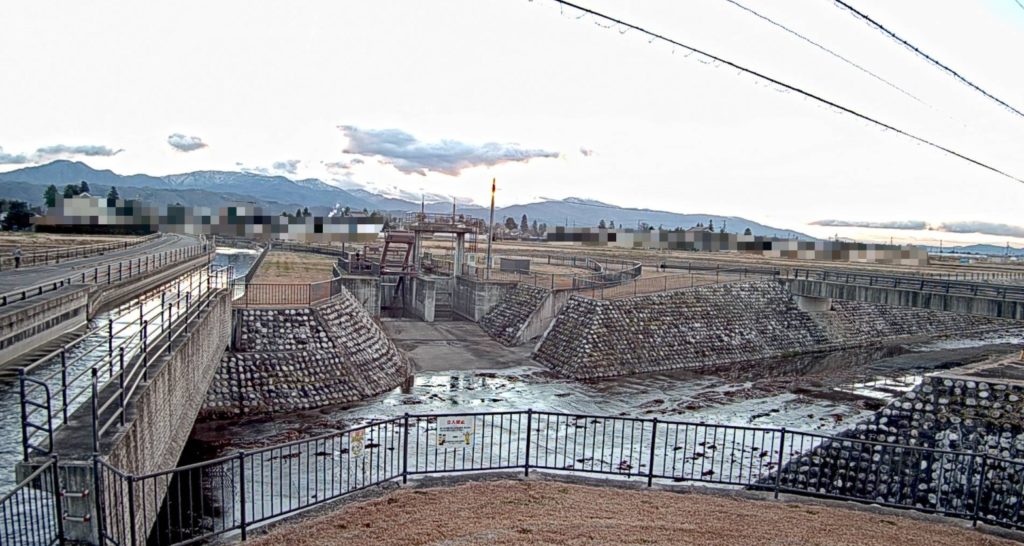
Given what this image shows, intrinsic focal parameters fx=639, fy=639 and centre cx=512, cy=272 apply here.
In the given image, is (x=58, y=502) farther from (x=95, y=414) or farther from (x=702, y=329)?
(x=702, y=329)

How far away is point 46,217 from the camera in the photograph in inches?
2263

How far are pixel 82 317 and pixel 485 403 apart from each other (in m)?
13.6

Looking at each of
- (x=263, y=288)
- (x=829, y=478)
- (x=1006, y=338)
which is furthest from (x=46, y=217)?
(x=1006, y=338)

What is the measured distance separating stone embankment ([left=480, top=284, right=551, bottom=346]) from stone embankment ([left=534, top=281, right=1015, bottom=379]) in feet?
7.59

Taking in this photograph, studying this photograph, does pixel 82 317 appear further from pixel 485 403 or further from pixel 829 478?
pixel 829 478

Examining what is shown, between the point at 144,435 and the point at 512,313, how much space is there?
103 feet

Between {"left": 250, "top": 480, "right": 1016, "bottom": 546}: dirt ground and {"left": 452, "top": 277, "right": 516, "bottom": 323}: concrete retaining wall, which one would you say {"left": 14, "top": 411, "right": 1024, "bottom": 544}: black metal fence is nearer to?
{"left": 250, "top": 480, "right": 1016, "bottom": 546}: dirt ground

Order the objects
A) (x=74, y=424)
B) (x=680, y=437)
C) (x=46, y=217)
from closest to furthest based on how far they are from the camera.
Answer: (x=74, y=424) → (x=680, y=437) → (x=46, y=217)

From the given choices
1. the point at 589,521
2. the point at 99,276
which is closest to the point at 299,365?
the point at 99,276

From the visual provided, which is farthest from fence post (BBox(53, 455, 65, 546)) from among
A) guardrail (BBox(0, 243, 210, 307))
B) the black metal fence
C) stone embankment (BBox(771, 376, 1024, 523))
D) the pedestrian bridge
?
the pedestrian bridge

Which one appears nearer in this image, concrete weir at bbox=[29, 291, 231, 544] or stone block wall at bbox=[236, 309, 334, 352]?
concrete weir at bbox=[29, 291, 231, 544]

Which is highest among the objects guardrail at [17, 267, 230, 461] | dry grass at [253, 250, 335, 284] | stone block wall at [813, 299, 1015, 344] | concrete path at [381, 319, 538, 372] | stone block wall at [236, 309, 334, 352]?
guardrail at [17, 267, 230, 461]

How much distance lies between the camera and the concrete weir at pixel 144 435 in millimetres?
6875

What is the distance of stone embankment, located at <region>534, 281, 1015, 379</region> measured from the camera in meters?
33.0
